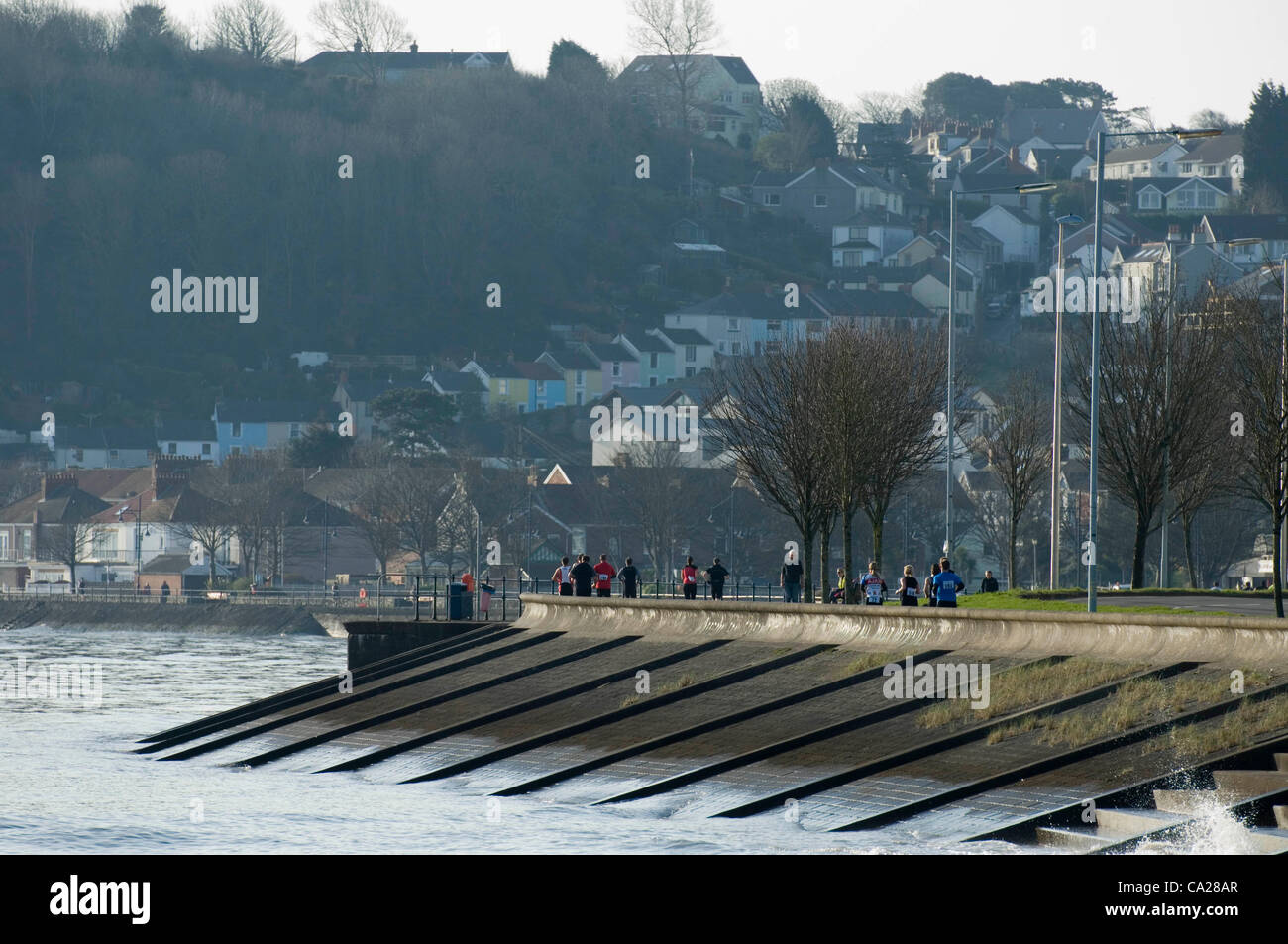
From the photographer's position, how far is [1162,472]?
52.2 m

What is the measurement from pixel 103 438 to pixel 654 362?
49.9 meters

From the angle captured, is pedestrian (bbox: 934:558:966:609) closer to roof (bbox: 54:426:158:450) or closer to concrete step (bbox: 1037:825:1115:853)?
concrete step (bbox: 1037:825:1115:853)

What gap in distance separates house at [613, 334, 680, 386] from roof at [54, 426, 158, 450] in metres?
44.3

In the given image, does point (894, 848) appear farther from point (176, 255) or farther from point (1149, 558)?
point (176, 255)

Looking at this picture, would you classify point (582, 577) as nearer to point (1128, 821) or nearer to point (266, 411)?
point (1128, 821)

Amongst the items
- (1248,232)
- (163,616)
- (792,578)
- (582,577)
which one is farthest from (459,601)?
(1248,232)

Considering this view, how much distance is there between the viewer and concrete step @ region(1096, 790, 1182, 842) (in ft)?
75.7

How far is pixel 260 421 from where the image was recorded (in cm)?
17525

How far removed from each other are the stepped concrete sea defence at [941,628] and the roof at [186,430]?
428 ft

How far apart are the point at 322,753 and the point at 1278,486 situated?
18.0m

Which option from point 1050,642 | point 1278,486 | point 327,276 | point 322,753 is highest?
point 327,276

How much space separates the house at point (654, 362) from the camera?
192 m

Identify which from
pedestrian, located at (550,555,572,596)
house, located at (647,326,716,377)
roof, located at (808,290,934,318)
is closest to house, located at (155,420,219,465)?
house, located at (647,326,716,377)
